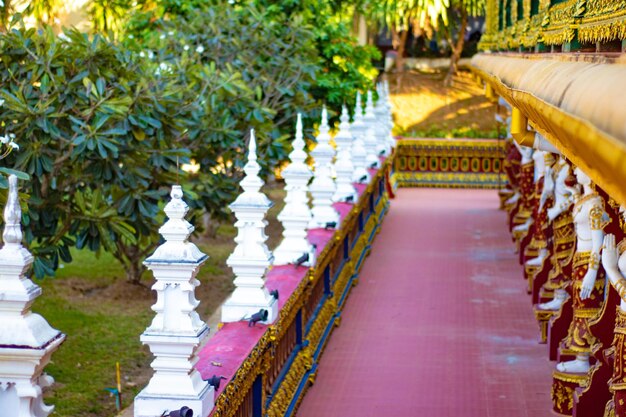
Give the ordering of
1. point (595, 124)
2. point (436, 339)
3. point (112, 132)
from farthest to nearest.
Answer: point (436, 339)
point (112, 132)
point (595, 124)

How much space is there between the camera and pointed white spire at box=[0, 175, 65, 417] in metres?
4.49

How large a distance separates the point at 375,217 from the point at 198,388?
44.5 feet

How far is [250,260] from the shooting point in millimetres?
8406

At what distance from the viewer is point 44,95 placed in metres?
11.5

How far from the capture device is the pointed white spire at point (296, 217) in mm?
10469

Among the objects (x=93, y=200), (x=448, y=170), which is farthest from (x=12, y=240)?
(x=448, y=170)

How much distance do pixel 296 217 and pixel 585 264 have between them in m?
2.70

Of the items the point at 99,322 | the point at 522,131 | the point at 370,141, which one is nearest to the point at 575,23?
the point at 522,131

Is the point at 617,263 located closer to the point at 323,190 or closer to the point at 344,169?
the point at 323,190

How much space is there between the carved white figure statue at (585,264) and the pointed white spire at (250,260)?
2.37 m

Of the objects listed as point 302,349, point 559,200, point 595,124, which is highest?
point 595,124

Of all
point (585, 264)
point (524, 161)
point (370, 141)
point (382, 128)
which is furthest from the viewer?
point (382, 128)

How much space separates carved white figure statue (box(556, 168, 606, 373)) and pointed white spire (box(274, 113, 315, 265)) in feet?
7.98

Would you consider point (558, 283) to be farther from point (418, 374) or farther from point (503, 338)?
point (418, 374)
